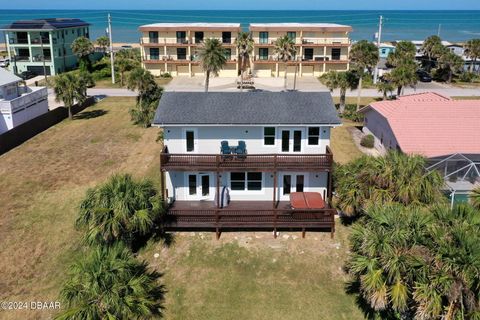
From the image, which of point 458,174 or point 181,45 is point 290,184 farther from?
point 181,45

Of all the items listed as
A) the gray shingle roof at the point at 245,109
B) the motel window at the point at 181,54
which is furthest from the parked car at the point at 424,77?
the gray shingle roof at the point at 245,109

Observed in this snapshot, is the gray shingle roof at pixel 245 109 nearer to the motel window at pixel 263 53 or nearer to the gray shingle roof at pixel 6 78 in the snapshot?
the gray shingle roof at pixel 6 78

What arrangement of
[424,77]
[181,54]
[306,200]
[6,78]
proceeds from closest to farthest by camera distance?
[306,200]
[6,78]
[424,77]
[181,54]

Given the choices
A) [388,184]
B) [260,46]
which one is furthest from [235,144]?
[260,46]

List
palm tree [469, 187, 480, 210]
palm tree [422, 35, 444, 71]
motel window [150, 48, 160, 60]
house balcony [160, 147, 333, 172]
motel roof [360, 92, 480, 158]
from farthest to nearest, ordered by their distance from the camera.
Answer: motel window [150, 48, 160, 60] < palm tree [422, 35, 444, 71] < motel roof [360, 92, 480, 158] < house balcony [160, 147, 333, 172] < palm tree [469, 187, 480, 210]

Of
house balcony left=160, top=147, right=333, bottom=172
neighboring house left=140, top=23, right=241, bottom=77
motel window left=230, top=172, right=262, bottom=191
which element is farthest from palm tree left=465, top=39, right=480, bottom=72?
motel window left=230, top=172, right=262, bottom=191

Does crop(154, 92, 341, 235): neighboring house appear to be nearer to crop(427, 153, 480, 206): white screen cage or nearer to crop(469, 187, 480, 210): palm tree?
crop(427, 153, 480, 206): white screen cage
